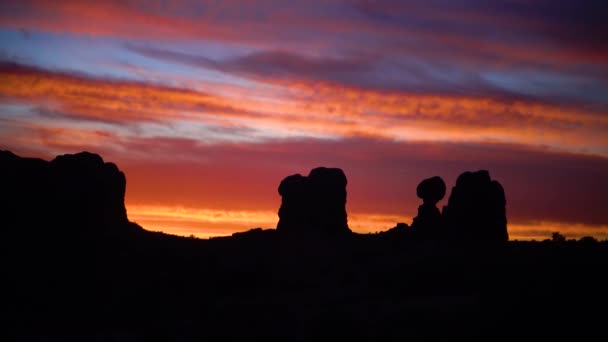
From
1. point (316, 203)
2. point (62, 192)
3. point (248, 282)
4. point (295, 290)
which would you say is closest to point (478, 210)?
point (316, 203)

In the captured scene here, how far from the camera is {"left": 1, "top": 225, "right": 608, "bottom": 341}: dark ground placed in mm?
51812

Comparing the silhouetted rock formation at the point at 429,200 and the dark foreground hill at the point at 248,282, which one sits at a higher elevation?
the silhouetted rock formation at the point at 429,200

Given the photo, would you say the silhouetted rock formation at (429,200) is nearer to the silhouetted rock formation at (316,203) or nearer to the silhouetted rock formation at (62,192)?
the silhouetted rock formation at (316,203)

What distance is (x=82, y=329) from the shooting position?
5831 cm

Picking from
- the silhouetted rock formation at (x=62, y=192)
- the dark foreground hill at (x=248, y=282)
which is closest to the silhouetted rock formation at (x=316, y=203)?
the dark foreground hill at (x=248, y=282)

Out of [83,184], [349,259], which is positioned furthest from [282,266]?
[83,184]

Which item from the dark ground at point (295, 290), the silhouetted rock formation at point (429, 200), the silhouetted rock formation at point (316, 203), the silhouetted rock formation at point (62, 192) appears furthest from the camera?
the silhouetted rock formation at point (316, 203)

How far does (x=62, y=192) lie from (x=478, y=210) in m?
42.0

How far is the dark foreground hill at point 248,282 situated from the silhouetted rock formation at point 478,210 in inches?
214

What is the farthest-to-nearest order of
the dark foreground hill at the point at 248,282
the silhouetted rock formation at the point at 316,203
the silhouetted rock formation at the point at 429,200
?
the silhouetted rock formation at the point at 316,203
the silhouetted rock formation at the point at 429,200
the dark foreground hill at the point at 248,282

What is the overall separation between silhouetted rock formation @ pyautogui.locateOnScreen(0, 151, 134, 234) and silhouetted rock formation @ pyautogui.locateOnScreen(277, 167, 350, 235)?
23.7 metres

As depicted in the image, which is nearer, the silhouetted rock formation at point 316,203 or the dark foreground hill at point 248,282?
the dark foreground hill at point 248,282

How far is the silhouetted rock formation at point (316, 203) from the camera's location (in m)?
91.6

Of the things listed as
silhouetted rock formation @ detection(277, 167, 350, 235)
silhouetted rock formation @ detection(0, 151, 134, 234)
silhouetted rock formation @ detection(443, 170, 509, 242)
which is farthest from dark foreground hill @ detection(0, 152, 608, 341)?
silhouetted rock formation @ detection(277, 167, 350, 235)
